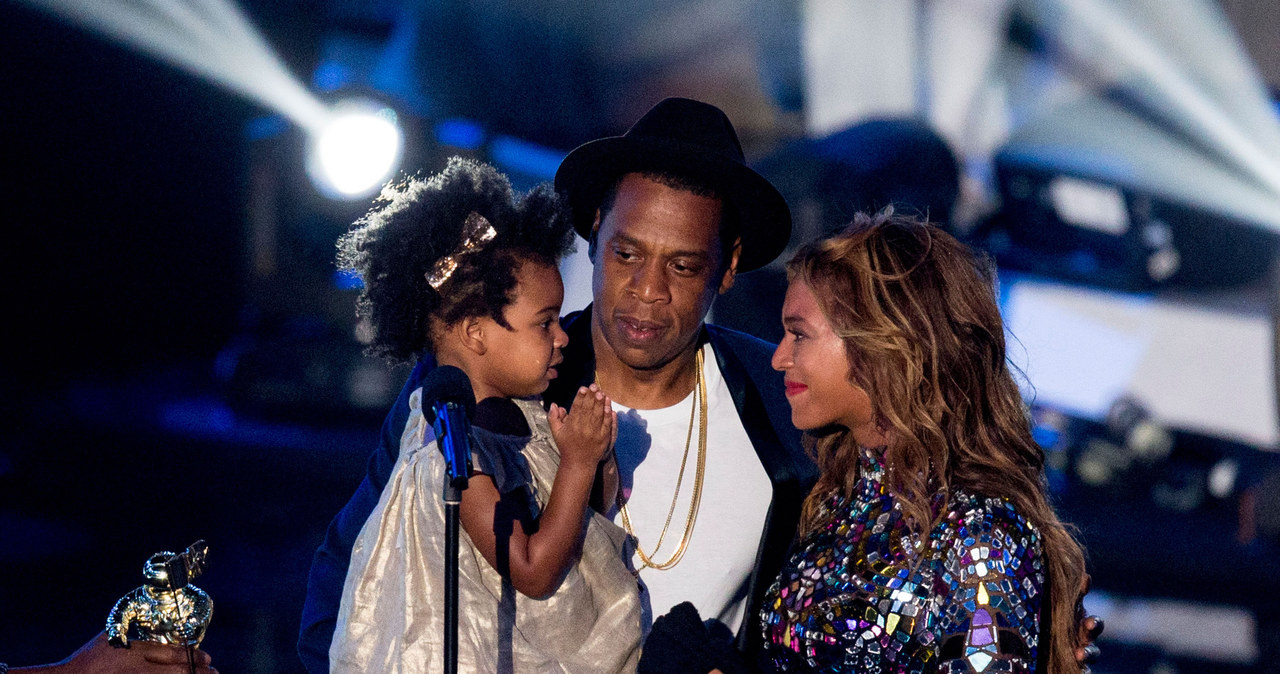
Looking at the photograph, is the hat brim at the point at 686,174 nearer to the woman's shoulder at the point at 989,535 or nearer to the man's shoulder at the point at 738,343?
the man's shoulder at the point at 738,343

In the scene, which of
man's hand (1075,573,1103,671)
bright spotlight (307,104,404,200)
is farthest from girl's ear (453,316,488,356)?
bright spotlight (307,104,404,200)

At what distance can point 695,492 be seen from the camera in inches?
109

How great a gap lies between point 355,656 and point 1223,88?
6.15 metres

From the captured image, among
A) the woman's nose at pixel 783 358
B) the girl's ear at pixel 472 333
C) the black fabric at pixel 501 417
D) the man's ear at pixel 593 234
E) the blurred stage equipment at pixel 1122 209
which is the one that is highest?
the blurred stage equipment at pixel 1122 209

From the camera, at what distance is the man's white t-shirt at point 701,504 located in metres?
2.64

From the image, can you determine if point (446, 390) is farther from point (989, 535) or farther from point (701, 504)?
point (701, 504)

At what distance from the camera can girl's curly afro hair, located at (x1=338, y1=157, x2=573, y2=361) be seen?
7.43ft

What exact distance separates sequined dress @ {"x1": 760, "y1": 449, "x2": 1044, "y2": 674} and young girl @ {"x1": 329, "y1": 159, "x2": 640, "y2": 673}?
336mm

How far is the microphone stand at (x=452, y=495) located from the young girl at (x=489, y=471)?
38 centimetres

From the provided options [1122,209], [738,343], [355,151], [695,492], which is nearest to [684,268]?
[738,343]

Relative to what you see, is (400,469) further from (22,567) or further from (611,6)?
(611,6)

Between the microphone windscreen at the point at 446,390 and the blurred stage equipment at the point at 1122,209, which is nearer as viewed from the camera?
the microphone windscreen at the point at 446,390

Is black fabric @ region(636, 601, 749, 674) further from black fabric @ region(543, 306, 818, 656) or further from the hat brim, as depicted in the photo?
the hat brim

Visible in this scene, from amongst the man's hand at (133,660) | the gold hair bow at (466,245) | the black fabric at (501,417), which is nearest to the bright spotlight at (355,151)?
the gold hair bow at (466,245)
